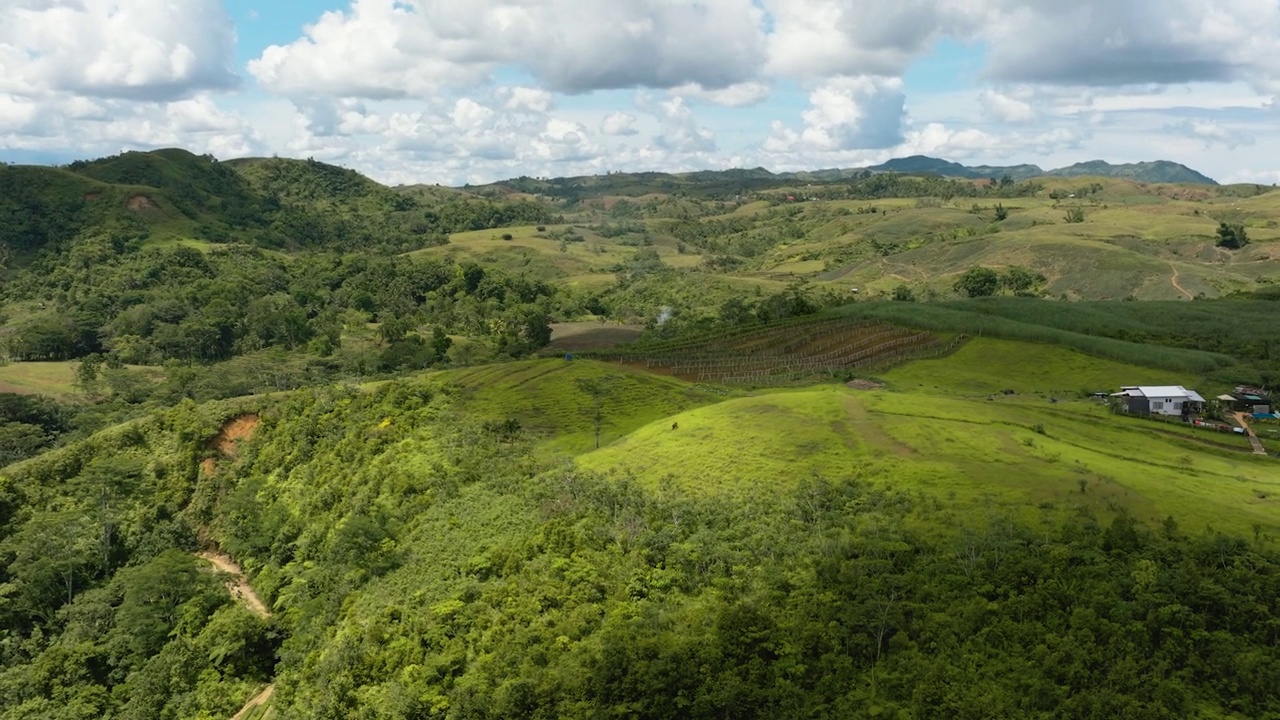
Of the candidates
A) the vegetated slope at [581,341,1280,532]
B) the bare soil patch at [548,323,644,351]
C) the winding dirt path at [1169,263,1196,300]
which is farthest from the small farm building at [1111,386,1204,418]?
the winding dirt path at [1169,263,1196,300]

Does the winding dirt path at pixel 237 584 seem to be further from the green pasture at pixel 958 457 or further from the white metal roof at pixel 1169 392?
the white metal roof at pixel 1169 392

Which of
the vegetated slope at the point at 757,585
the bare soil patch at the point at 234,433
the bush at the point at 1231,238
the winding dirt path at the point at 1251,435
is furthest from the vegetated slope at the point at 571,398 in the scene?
the bush at the point at 1231,238

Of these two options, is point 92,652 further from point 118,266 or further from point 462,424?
point 118,266

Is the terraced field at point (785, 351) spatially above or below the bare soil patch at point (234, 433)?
above

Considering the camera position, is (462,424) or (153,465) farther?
(153,465)

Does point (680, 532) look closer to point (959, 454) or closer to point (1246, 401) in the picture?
point (959, 454)

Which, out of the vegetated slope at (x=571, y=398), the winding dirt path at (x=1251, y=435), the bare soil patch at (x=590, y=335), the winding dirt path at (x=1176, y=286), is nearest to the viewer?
the winding dirt path at (x=1251, y=435)

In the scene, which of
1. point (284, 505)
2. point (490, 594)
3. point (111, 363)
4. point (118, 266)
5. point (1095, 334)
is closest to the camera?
point (490, 594)

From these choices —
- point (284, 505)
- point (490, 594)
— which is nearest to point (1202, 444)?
point (490, 594)
